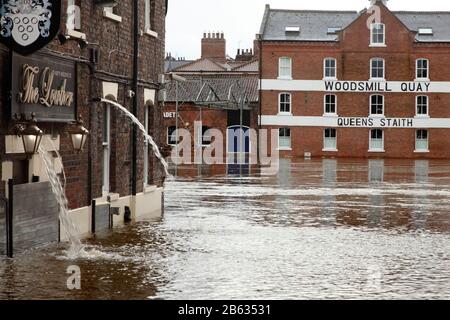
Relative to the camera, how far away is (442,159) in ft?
177

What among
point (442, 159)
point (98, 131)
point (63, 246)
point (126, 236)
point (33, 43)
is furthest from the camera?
point (442, 159)

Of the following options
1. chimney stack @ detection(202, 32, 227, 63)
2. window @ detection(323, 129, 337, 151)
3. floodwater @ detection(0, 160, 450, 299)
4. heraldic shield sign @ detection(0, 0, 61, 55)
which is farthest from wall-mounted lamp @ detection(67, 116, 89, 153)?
chimney stack @ detection(202, 32, 227, 63)

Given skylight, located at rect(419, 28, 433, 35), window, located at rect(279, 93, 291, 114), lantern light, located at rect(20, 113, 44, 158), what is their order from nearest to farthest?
lantern light, located at rect(20, 113, 44, 158), window, located at rect(279, 93, 291, 114), skylight, located at rect(419, 28, 433, 35)

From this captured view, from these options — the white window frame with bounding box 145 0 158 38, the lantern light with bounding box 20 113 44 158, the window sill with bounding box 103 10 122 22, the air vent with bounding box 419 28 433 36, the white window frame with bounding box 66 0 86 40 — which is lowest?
the lantern light with bounding box 20 113 44 158

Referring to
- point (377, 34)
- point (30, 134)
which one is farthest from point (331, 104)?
point (30, 134)

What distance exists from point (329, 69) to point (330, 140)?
181 inches

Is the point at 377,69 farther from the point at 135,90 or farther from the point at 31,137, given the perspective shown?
the point at 31,137

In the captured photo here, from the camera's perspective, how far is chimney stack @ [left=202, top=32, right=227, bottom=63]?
7600 cm

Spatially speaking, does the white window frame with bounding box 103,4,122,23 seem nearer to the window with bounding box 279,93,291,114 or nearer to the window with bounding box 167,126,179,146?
the window with bounding box 279,93,291,114

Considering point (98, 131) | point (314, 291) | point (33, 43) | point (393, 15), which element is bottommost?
point (314, 291)

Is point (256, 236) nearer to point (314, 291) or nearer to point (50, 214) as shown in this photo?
point (50, 214)

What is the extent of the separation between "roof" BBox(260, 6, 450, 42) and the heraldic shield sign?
42439mm
